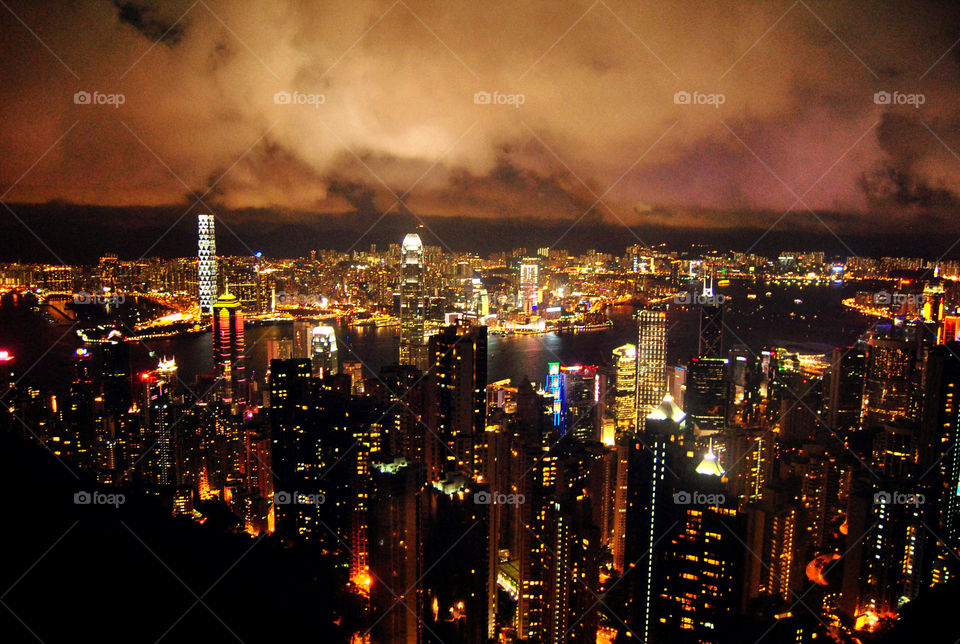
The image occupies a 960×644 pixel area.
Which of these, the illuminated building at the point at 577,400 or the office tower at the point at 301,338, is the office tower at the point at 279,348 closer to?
the office tower at the point at 301,338

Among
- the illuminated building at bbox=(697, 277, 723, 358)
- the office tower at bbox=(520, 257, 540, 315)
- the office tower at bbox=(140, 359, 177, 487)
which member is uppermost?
the office tower at bbox=(520, 257, 540, 315)

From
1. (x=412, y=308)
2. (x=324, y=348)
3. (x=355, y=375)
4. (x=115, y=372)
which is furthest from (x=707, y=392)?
(x=115, y=372)

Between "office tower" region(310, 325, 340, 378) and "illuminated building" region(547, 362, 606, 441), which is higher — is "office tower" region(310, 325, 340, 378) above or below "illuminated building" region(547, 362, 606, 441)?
above

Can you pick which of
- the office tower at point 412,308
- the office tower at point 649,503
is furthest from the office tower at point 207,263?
the office tower at point 649,503

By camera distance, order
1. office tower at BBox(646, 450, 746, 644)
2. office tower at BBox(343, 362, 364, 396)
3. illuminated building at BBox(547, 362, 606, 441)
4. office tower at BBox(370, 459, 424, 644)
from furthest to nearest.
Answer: office tower at BBox(343, 362, 364, 396) < illuminated building at BBox(547, 362, 606, 441) < office tower at BBox(370, 459, 424, 644) < office tower at BBox(646, 450, 746, 644)

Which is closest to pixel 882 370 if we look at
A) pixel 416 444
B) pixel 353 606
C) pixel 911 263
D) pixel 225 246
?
pixel 911 263

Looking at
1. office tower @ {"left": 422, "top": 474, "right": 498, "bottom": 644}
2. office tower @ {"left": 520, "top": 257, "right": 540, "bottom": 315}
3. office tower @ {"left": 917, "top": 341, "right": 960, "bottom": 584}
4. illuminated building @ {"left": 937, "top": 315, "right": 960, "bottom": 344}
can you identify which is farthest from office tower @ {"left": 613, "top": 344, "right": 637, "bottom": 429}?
illuminated building @ {"left": 937, "top": 315, "right": 960, "bottom": 344}

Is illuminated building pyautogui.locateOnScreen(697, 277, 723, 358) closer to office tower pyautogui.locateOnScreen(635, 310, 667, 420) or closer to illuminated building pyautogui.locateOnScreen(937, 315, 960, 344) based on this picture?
office tower pyautogui.locateOnScreen(635, 310, 667, 420)
